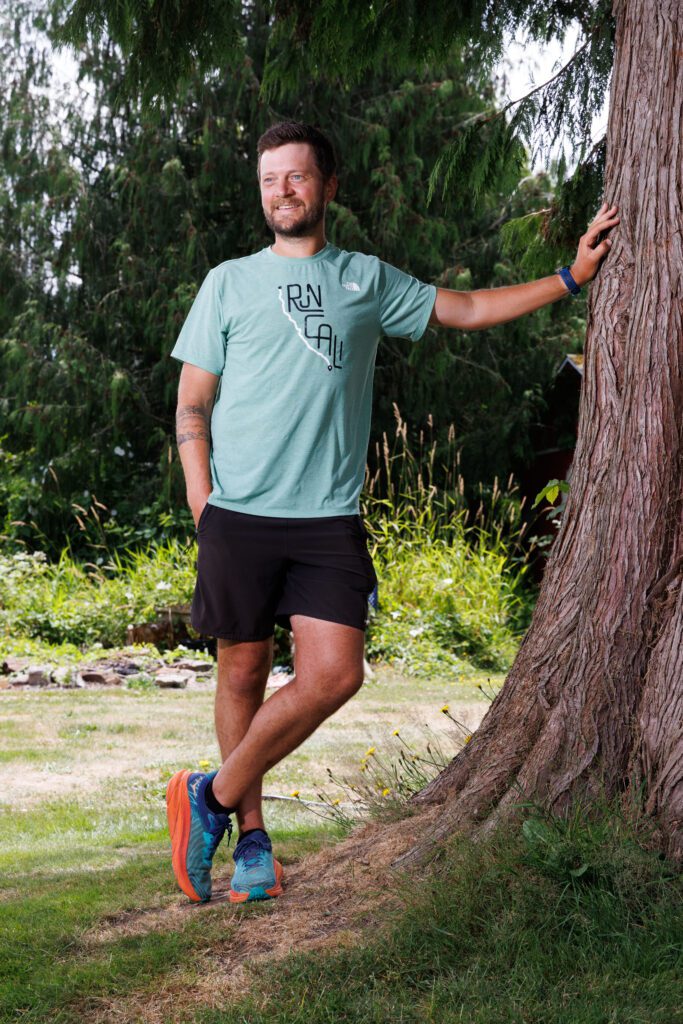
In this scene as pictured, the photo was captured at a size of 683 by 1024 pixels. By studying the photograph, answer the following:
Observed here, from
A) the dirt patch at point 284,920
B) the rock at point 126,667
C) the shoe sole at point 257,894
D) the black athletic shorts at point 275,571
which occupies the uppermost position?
the black athletic shorts at point 275,571

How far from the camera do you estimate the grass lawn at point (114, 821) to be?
9.55 ft

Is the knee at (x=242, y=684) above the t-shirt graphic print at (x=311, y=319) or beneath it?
beneath

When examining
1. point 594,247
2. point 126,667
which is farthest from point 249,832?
point 126,667

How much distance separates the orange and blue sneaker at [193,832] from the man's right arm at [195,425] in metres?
0.84

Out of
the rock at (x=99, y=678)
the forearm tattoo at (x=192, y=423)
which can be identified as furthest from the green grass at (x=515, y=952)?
the rock at (x=99, y=678)

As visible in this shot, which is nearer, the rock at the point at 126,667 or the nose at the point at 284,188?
the nose at the point at 284,188

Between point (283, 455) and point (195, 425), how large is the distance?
39cm

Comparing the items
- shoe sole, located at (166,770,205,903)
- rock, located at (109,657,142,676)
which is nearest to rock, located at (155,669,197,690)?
rock, located at (109,657,142,676)

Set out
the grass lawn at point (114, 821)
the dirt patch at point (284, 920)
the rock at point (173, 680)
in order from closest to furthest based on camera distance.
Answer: the dirt patch at point (284, 920) < the grass lawn at point (114, 821) < the rock at point (173, 680)

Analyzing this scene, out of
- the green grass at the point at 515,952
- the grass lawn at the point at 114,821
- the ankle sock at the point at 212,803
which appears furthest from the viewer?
the ankle sock at the point at 212,803

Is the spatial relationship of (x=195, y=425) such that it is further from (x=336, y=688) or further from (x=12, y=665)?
(x=12, y=665)

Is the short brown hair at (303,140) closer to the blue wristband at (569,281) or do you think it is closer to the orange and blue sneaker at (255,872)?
the blue wristband at (569,281)

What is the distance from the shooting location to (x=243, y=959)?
288cm

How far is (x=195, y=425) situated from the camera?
138 inches
